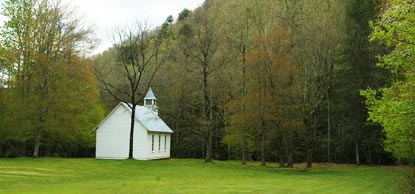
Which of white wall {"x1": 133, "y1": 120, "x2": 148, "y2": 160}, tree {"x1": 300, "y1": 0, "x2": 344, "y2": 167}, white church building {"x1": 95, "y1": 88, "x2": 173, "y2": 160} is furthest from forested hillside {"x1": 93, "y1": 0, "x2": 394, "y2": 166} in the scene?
white wall {"x1": 133, "y1": 120, "x2": 148, "y2": 160}

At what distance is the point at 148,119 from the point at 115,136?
3.43 m

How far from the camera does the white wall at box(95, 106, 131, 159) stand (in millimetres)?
39375

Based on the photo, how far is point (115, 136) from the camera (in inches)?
1560

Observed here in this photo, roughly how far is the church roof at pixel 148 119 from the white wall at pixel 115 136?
1.08m

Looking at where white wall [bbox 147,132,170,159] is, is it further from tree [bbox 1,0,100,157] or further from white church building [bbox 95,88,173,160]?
tree [bbox 1,0,100,157]

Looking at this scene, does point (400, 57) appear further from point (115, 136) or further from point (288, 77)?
point (115, 136)

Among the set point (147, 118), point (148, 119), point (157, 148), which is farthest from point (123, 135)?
point (157, 148)

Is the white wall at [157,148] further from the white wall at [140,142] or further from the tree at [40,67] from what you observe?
the tree at [40,67]

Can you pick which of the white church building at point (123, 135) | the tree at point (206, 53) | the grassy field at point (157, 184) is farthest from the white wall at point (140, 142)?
the grassy field at point (157, 184)

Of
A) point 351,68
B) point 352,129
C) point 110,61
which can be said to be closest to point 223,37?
point 351,68

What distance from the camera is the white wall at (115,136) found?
1550 inches

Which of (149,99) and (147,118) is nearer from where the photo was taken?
(147,118)

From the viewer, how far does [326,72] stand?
3394cm

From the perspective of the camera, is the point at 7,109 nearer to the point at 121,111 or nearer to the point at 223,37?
the point at 121,111
